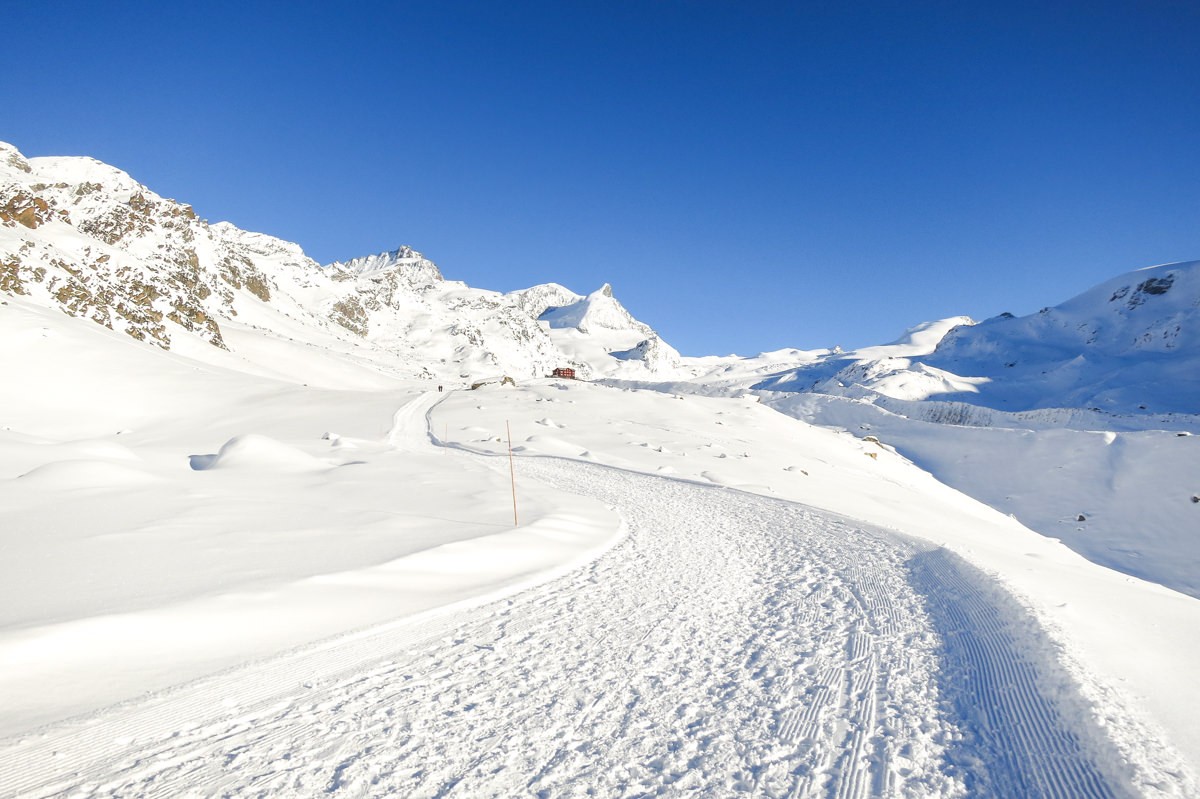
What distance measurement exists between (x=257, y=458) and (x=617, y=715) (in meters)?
14.9

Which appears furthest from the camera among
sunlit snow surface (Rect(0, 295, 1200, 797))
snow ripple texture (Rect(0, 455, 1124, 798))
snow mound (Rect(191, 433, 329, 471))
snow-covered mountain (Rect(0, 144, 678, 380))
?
snow-covered mountain (Rect(0, 144, 678, 380))

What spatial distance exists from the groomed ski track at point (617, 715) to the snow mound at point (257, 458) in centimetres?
1145

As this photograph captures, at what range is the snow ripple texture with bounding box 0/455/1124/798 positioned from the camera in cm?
368

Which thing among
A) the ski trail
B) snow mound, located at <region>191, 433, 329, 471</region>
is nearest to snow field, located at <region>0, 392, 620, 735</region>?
snow mound, located at <region>191, 433, 329, 471</region>

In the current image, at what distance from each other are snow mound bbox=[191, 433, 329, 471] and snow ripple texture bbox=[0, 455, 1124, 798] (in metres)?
11.5

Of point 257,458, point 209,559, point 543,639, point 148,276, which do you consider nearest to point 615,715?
point 543,639

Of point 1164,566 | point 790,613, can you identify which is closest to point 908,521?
point 790,613

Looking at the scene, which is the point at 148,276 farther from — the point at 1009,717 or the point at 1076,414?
the point at 1076,414

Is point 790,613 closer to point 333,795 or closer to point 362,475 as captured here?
point 333,795

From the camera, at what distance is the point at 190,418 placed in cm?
3581

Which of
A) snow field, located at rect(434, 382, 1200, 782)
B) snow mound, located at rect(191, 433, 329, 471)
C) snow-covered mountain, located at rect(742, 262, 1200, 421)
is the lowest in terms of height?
snow field, located at rect(434, 382, 1200, 782)

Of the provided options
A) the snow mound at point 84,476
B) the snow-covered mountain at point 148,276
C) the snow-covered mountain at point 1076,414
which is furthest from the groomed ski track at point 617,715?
the snow-covered mountain at point 148,276

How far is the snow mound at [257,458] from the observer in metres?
15.5

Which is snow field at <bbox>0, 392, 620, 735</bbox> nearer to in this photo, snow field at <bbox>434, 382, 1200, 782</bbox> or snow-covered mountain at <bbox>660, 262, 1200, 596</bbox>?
snow field at <bbox>434, 382, 1200, 782</bbox>
